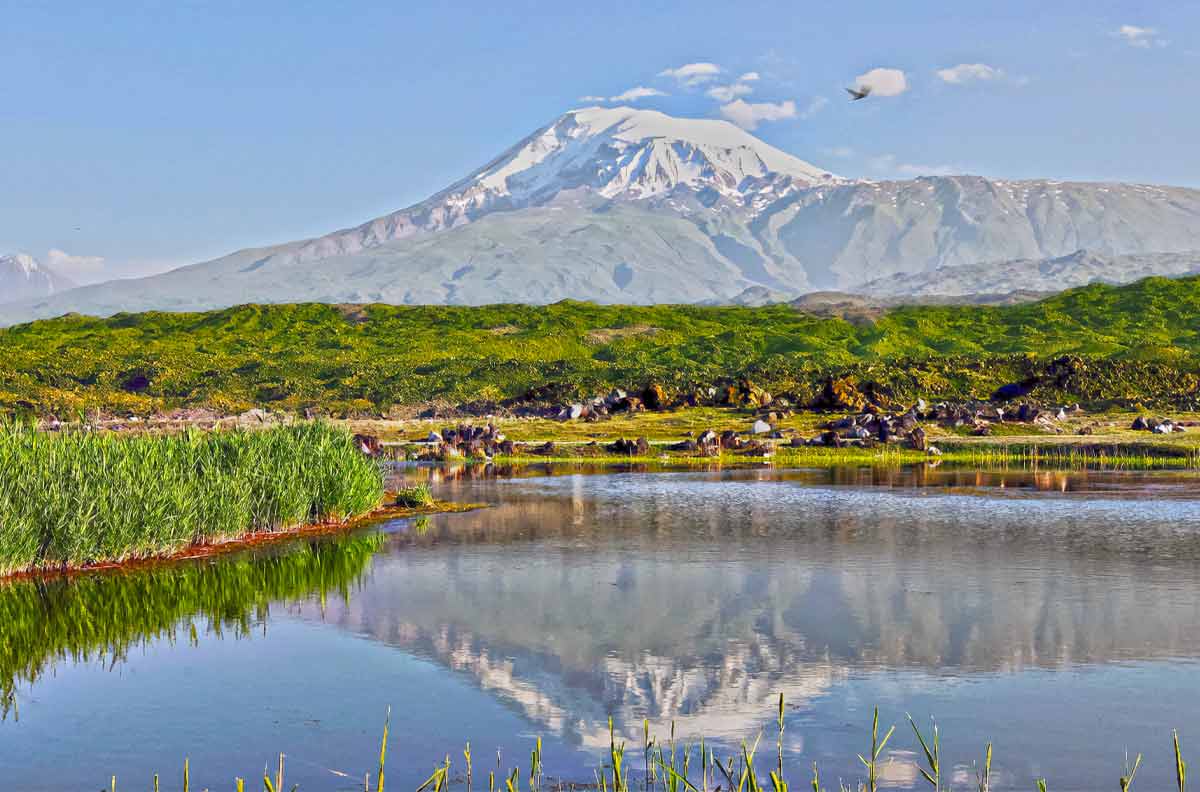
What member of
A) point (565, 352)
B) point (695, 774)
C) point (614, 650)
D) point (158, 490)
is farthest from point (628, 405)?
point (695, 774)

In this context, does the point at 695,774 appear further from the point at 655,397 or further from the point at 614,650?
the point at 655,397

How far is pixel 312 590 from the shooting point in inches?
754

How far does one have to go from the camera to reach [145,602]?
706 inches

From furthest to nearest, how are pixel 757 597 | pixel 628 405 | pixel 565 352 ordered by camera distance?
pixel 565 352 < pixel 628 405 < pixel 757 597

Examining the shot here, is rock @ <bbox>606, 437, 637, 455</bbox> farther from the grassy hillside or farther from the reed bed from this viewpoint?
the reed bed

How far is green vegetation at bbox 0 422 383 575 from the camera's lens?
19469 mm

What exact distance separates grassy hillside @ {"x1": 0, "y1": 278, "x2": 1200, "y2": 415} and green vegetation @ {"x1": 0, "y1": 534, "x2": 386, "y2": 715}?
134 feet

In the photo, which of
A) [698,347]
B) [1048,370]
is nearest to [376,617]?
[1048,370]

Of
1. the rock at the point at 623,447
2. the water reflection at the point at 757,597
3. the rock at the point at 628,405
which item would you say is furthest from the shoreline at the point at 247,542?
the rock at the point at 628,405

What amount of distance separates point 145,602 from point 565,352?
8929cm

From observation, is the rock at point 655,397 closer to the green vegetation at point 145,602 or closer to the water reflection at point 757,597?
the water reflection at point 757,597

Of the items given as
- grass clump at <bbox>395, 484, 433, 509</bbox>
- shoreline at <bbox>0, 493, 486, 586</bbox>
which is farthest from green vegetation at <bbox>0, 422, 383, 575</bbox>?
grass clump at <bbox>395, 484, 433, 509</bbox>

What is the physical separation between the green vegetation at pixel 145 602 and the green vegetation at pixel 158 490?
654 mm

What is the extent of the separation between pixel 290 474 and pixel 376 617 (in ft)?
28.2
